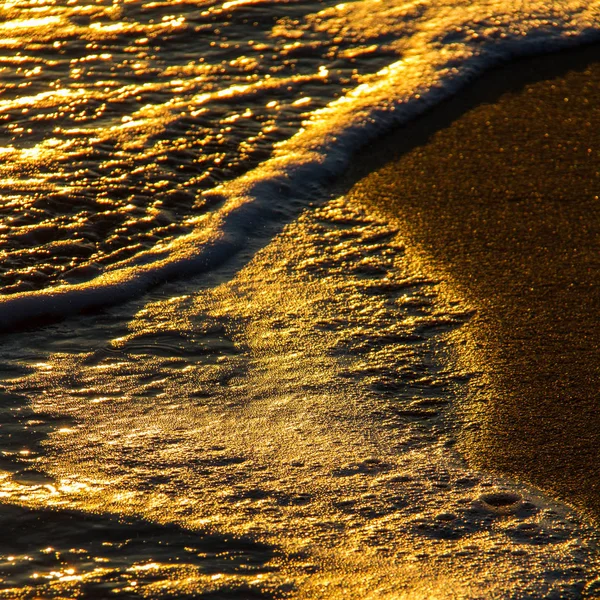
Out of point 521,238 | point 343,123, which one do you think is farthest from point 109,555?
point 343,123

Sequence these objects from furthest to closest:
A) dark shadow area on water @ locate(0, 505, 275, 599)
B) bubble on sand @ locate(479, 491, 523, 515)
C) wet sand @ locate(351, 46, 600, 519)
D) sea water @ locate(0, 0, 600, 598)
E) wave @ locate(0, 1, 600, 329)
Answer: wave @ locate(0, 1, 600, 329) → wet sand @ locate(351, 46, 600, 519) → bubble on sand @ locate(479, 491, 523, 515) → sea water @ locate(0, 0, 600, 598) → dark shadow area on water @ locate(0, 505, 275, 599)

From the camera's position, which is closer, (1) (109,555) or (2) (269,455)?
(1) (109,555)

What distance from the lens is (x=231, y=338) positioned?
3256mm

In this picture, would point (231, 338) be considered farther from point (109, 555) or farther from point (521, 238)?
point (521, 238)

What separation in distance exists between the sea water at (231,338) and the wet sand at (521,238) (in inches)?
3.9

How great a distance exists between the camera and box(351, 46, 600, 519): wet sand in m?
2.80

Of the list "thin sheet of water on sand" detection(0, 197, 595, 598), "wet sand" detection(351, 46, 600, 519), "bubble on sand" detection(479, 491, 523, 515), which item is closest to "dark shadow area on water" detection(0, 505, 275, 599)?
"thin sheet of water on sand" detection(0, 197, 595, 598)

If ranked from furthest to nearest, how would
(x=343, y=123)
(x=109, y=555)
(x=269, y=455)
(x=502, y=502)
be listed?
1. (x=343, y=123)
2. (x=269, y=455)
3. (x=502, y=502)
4. (x=109, y=555)

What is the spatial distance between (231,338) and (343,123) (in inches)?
77.7

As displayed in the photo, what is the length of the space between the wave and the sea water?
0.05 ft

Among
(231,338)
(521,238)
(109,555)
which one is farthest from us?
(521,238)

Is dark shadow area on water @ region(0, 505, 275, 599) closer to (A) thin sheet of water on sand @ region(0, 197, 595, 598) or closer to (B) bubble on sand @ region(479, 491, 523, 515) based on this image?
(A) thin sheet of water on sand @ region(0, 197, 595, 598)

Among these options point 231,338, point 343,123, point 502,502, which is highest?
point 343,123

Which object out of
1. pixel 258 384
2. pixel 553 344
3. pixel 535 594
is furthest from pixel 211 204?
pixel 535 594
